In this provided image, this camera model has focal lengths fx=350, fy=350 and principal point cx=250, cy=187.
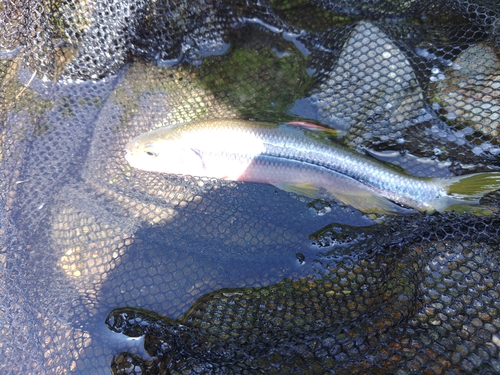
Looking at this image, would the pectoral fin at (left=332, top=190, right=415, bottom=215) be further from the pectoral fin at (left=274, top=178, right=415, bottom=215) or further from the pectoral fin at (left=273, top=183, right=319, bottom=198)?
the pectoral fin at (left=273, top=183, right=319, bottom=198)

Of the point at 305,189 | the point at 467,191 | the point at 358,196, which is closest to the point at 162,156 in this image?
the point at 305,189

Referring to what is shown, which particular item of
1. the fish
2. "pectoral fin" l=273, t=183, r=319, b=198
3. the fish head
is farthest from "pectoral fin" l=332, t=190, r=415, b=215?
the fish head

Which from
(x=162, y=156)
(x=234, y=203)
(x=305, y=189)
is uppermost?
(x=162, y=156)

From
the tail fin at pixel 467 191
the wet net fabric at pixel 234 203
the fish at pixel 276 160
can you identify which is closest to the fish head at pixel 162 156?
the fish at pixel 276 160

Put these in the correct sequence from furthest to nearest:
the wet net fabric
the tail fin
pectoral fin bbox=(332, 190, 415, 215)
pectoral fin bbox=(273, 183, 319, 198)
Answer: pectoral fin bbox=(273, 183, 319, 198)
pectoral fin bbox=(332, 190, 415, 215)
the tail fin
the wet net fabric

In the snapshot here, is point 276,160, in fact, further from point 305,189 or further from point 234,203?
point 234,203

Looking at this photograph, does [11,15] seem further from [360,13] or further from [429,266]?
[429,266]
